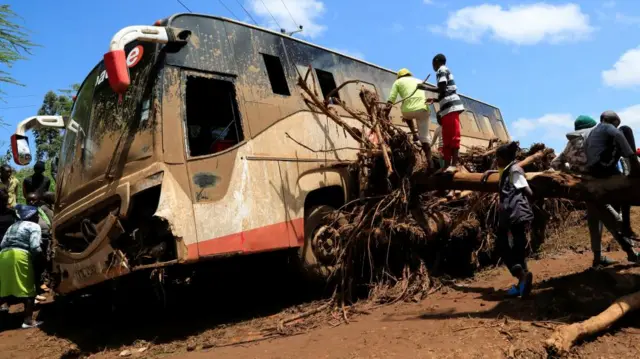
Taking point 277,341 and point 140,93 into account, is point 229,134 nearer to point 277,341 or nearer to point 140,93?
point 140,93

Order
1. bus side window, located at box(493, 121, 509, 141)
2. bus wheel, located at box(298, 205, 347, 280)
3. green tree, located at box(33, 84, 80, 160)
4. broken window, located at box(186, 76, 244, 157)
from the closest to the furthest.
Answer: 1. broken window, located at box(186, 76, 244, 157)
2. bus wheel, located at box(298, 205, 347, 280)
3. bus side window, located at box(493, 121, 509, 141)
4. green tree, located at box(33, 84, 80, 160)

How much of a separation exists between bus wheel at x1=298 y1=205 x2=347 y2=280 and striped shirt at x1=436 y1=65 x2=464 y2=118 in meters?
1.92

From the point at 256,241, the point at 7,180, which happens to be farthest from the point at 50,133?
the point at 256,241

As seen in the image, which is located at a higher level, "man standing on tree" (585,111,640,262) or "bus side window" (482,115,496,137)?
"bus side window" (482,115,496,137)

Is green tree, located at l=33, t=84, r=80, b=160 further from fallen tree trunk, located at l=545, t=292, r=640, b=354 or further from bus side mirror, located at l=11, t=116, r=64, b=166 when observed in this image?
fallen tree trunk, located at l=545, t=292, r=640, b=354

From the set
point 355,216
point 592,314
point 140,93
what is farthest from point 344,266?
point 140,93

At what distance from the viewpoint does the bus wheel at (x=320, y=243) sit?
18.3 feet

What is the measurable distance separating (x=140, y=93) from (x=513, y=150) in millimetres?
3945

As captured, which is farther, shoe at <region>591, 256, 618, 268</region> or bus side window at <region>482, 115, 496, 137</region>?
bus side window at <region>482, 115, 496, 137</region>

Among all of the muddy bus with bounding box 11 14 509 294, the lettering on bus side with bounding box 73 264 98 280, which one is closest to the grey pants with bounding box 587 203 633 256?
→ the muddy bus with bounding box 11 14 509 294

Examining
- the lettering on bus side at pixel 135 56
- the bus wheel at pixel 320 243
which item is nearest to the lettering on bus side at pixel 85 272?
the lettering on bus side at pixel 135 56

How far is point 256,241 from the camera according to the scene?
4.93m

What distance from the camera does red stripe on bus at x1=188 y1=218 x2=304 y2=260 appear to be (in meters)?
4.50

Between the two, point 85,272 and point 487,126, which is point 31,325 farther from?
point 487,126
